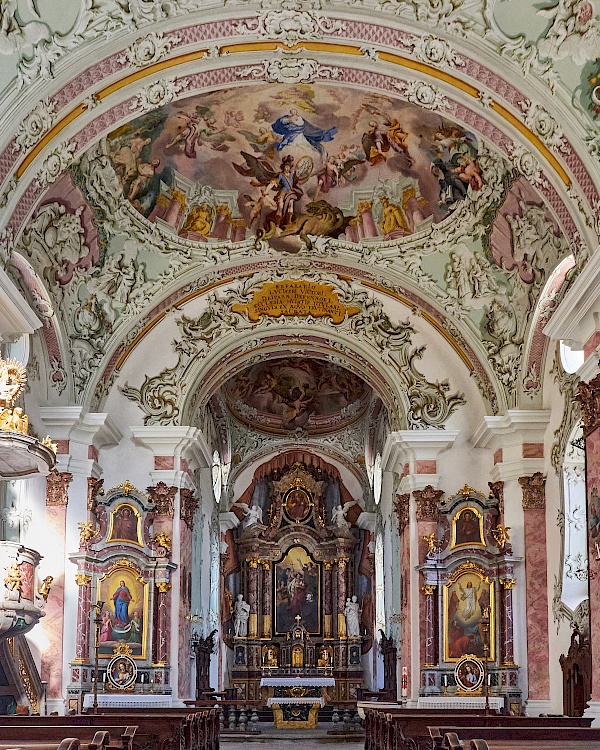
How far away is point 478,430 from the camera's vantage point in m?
20.8

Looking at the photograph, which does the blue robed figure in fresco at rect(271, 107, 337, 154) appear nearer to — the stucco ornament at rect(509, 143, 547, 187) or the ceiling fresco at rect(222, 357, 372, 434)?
the stucco ornament at rect(509, 143, 547, 187)

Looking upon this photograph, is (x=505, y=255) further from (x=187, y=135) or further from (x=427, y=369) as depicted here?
(x=187, y=135)

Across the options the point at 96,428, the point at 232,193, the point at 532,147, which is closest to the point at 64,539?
the point at 96,428

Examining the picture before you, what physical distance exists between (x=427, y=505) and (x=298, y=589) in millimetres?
12294

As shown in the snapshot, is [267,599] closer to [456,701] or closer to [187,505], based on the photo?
[187,505]

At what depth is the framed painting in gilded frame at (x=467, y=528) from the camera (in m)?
20.7

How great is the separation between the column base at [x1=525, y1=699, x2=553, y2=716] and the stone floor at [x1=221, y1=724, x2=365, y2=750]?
3.20 m

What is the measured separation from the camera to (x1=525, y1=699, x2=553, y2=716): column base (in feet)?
61.5

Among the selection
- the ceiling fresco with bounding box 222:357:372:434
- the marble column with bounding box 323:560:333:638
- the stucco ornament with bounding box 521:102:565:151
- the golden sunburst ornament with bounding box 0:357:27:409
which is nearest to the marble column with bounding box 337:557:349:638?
the marble column with bounding box 323:560:333:638

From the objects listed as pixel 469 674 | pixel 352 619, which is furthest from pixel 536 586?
pixel 352 619

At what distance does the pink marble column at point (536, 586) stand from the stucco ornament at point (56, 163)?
9811mm

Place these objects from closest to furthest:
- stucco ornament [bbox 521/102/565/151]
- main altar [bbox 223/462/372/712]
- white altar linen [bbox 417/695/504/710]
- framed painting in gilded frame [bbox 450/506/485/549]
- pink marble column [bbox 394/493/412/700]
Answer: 1. stucco ornament [bbox 521/102/565/151]
2. white altar linen [bbox 417/695/504/710]
3. framed painting in gilded frame [bbox 450/506/485/549]
4. pink marble column [bbox 394/493/412/700]
5. main altar [bbox 223/462/372/712]

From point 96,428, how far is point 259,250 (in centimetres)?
438

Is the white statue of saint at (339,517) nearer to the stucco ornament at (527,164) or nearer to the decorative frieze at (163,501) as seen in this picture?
the decorative frieze at (163,501)
